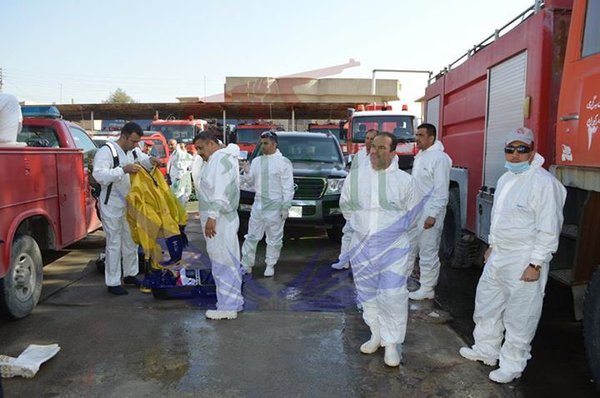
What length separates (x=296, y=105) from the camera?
75.0 ft

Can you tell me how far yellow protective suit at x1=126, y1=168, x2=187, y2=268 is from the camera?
16.5 feet

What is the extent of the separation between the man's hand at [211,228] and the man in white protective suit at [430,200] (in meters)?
1.98

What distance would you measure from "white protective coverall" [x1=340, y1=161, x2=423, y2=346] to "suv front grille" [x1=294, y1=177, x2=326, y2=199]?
11.4 ft

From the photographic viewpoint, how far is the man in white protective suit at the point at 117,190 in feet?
16.2

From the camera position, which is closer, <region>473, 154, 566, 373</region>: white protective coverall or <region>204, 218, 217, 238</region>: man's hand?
<region>473, 154, 566, 373</region>: white protective coverall

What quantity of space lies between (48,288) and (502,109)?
203 inches

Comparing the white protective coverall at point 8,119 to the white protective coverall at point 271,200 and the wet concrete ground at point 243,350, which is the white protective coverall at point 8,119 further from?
the white protective coverall at point 271,200

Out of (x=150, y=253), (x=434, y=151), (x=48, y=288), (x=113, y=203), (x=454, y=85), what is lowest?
(x=48, y=288)

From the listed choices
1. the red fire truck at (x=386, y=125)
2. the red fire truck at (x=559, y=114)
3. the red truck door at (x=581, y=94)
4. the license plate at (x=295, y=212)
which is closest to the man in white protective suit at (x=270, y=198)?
the license plate at (x=295, y=212)

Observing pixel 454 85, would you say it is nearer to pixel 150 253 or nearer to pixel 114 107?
pixel 150 253

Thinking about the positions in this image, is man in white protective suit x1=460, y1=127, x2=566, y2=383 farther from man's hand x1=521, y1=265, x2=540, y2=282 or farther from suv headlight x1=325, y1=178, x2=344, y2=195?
suv headlight x1=325, y1=178, x2=344, y2=195

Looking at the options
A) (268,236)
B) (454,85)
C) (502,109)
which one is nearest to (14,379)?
(268,236)

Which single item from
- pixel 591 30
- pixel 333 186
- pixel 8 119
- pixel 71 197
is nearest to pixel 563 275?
pixel 591 30

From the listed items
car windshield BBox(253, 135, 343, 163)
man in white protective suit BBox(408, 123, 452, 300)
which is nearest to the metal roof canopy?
car windshield BBox(253, 135, 343, 163)
